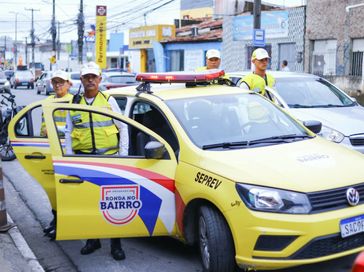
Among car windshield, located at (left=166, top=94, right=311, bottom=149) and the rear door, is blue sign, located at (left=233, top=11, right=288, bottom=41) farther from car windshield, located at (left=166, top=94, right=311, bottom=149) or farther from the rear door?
the rear door

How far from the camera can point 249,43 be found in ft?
93.1

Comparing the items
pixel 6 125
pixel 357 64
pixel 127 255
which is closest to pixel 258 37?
pixel 357 64

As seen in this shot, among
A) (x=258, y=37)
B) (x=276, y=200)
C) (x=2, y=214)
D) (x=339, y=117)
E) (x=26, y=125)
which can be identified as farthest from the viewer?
(x=258, y=37)

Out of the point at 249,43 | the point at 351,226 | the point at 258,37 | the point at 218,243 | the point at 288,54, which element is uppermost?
the point at 249,43

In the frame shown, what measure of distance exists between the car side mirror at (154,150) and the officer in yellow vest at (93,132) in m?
0.56

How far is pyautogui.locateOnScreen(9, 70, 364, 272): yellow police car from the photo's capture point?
4043mm

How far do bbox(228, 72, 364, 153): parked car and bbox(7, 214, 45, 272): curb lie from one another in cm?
350

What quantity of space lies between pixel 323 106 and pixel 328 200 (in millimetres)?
4824

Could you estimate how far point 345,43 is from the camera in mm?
21578

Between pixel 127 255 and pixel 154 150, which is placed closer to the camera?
pixel 154 150

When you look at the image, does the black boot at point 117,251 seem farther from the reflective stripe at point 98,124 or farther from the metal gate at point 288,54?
the metal gate at point 288,54

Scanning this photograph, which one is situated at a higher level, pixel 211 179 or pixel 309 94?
pixel 309 94

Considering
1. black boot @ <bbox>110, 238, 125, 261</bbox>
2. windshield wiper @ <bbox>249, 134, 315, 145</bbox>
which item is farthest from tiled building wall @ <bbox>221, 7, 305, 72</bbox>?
black boot @ <bbox>110, 238, 125, 261</bbox>

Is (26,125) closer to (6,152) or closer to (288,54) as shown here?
(6,152)
